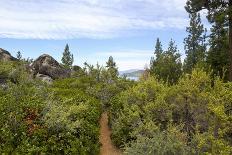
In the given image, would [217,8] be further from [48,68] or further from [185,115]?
[48,68]

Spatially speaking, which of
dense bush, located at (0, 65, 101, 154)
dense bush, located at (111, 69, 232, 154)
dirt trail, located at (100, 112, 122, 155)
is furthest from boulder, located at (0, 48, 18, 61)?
dense bush, located at (111, 69, 232, 154)

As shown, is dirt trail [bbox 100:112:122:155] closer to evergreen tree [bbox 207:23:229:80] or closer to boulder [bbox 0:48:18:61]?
evergreen tree [bbox 207:23:229:80]

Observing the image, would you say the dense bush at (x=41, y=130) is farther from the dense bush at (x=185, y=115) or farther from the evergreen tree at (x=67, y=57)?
the evergreen tree at (x=67, y=57)

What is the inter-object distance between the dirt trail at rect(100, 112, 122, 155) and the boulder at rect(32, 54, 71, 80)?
66.4ft

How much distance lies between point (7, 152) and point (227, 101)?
790 centimetres

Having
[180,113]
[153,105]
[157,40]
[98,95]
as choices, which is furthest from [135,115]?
[157,40]

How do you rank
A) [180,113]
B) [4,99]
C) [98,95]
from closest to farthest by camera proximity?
1. [180,113]
2. [4,99]
3. [98,95]

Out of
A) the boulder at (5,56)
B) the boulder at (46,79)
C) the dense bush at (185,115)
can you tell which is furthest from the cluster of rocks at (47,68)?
the dense bush at (185,115)

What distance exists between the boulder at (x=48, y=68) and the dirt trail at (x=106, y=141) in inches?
797

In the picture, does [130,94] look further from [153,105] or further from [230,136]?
[230,136]

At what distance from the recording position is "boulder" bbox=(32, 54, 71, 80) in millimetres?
42688

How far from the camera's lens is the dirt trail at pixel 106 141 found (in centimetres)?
1864

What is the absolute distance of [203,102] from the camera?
14.7 metres

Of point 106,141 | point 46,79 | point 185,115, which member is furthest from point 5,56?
point 185,115
